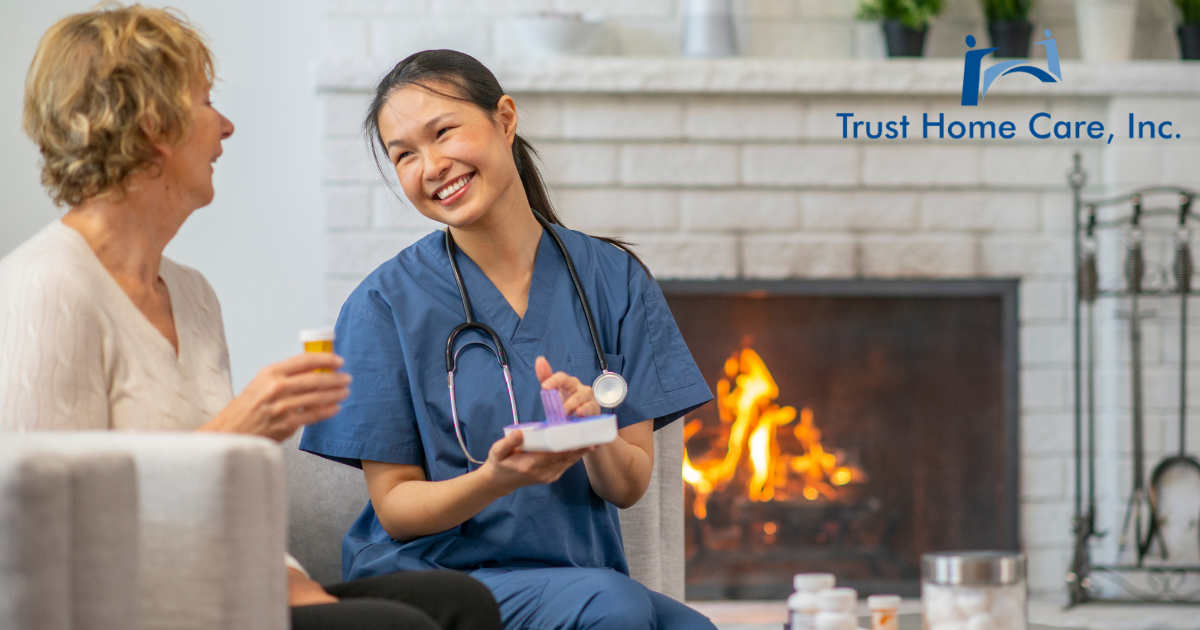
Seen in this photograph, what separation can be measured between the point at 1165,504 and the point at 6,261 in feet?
7.97

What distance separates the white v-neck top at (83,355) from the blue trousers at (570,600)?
0.37 meters

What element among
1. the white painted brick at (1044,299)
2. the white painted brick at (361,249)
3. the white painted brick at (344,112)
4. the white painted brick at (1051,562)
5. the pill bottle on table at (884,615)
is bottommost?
the white painted brick at (1051,562)

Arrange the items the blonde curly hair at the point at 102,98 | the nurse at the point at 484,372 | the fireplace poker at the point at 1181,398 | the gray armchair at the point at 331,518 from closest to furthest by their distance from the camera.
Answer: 1. the blonde curly hair at the point at 102,98
2. the nurse at the point at 484,372
3. the gray armchair at the point at 331,518
4. the fireplace poker at the point at 1181,398

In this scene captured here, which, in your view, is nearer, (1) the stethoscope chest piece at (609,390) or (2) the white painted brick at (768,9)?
(1) the stethoscope chest piece at (609,390)

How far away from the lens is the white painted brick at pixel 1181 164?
2.39 m

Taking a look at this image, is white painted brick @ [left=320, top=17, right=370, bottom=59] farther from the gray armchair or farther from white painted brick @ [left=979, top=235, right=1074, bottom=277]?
white painted brick @ [left=979, top=235, right=1074, bottom=277]

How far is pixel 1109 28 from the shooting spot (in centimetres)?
239

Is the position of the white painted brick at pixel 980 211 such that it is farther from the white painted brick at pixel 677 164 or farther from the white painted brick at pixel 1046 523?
the white painted brick at pixel 1046 523

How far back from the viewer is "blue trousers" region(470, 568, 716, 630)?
1.01 metres

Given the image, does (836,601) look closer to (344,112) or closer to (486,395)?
(486,395)

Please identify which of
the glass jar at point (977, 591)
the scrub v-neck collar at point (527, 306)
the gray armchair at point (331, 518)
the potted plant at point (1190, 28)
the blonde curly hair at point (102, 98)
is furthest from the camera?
the potted plant at point (1190, 28)

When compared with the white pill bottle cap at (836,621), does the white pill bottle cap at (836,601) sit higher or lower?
higher

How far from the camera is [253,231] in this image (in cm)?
243

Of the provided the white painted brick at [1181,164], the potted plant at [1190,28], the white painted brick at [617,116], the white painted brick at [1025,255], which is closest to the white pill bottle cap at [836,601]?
the white painted brick at [617,116]
